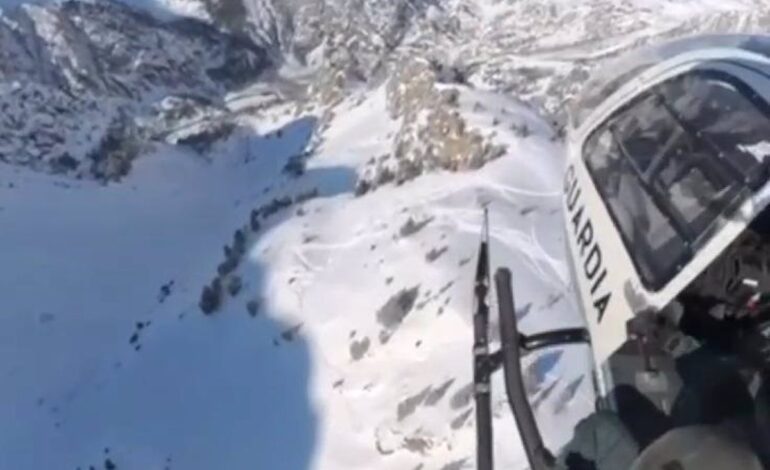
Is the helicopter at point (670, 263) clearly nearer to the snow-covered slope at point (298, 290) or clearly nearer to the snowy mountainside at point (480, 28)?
the snow-covered slope at point (298, 290)

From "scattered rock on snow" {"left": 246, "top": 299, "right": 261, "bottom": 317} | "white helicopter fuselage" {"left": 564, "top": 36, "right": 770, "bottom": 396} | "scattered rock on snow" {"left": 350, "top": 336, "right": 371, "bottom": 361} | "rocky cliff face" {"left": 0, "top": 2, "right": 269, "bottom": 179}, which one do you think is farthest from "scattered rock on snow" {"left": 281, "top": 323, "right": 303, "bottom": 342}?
"rocky cliff face" {"left": 0, "top": 2, "right": 269, "bottom": 179}

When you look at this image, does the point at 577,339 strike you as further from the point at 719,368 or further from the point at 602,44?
the point at 602,44

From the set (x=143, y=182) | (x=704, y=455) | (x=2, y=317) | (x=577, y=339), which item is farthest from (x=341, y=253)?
(x=143, y=182)

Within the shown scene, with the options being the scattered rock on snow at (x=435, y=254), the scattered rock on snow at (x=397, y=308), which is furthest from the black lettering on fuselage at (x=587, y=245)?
the scattered rock on snow at (x=435, y=254)

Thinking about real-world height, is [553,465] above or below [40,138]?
above

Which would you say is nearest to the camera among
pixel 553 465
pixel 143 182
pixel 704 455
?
pixel 704 455

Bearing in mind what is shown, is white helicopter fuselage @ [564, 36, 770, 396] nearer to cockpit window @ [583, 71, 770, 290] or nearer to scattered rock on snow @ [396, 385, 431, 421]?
cockpit window @ [583, 71, 770, 290]

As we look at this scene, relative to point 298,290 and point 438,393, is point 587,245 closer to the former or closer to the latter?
point 438,393
